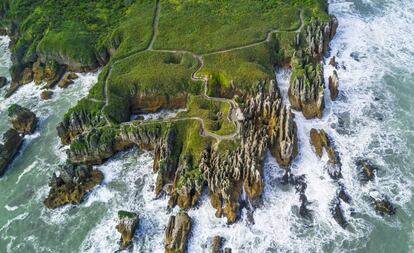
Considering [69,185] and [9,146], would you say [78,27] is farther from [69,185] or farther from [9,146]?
[69,185]

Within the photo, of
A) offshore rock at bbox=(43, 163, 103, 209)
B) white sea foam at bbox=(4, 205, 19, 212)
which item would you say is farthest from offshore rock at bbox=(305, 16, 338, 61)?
white sea foam at bbox=(4, 205, 19, 212)

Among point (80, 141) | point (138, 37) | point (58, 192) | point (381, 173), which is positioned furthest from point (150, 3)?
point (381, 173)

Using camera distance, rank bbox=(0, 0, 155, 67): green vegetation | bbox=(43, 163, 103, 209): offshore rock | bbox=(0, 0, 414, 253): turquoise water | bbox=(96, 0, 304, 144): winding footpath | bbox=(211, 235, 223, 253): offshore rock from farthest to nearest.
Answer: bbox=(0, 0, 155, 67): green vegetation → bbox=(96, 0, 304, 144): winding footpath → bbox=(43, 163, 103, 209): offshore rock → bbox=(0, 0, 414, 253): turquoise water → bbox=(211, 235, 223, 253): offshore rock

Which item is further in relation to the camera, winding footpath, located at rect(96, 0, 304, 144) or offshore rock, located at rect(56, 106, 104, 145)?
offshore rock, located at rect(56, 106, 104, 145)

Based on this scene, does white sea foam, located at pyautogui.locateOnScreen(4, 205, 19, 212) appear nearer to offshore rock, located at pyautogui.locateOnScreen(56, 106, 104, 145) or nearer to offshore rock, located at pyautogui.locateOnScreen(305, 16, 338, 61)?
offshore rock, located at pyautogui.locateOnScreen(56, 106, 104, 145)

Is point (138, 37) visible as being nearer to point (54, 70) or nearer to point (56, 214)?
point (54, 70)

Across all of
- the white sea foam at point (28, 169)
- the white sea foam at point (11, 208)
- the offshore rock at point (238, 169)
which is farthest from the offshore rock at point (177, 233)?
the white sea foam at point (28, 169)

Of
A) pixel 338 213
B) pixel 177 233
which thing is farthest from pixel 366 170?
pixel 177 233

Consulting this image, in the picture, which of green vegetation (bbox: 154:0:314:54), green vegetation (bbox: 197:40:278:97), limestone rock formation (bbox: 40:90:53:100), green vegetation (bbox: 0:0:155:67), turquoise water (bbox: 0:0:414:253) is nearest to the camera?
turquoise water (bbox: 0:0:414:253)
